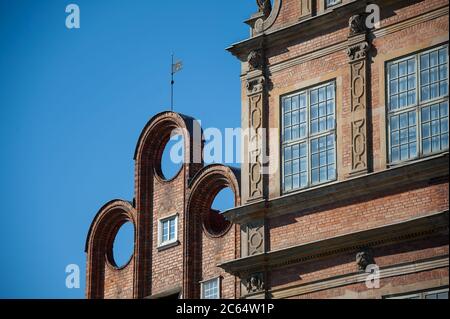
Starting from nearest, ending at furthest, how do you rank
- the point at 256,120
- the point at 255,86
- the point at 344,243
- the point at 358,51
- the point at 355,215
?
the point at 344,243, the point at 355,215, the point at 358,51, the point at 256,120, the point at 255,86

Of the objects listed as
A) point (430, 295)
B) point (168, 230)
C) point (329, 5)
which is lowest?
point (430, 295)

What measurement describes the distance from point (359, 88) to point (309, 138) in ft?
4.94

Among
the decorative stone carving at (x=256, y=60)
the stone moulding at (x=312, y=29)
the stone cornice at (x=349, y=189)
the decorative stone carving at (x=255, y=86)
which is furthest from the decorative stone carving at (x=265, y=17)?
the stone cornice at (x=349, y=189)

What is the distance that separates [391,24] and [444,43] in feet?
4.93

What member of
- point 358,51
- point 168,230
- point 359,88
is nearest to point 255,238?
point 359,88

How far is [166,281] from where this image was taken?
40969 millimetres

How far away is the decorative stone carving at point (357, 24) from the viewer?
35.6 m

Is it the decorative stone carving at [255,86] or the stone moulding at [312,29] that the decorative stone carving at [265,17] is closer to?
the stone moulding at [312,29]

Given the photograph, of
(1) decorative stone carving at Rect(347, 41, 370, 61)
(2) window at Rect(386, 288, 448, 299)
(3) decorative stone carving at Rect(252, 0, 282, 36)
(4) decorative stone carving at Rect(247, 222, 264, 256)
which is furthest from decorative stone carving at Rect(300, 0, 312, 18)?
(2) window at Rect(386, 288, 448, 299)

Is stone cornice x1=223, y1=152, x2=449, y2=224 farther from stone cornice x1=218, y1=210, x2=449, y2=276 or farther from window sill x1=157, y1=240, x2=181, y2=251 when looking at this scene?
window sill x1=157, y1=240, x2=181, y2=251

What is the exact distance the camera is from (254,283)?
36.0m

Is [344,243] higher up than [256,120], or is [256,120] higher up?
[256,120]

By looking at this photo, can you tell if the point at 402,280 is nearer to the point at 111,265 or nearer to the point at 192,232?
the point at 192,232

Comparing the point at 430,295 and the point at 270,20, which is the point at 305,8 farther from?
the point at 430,295
